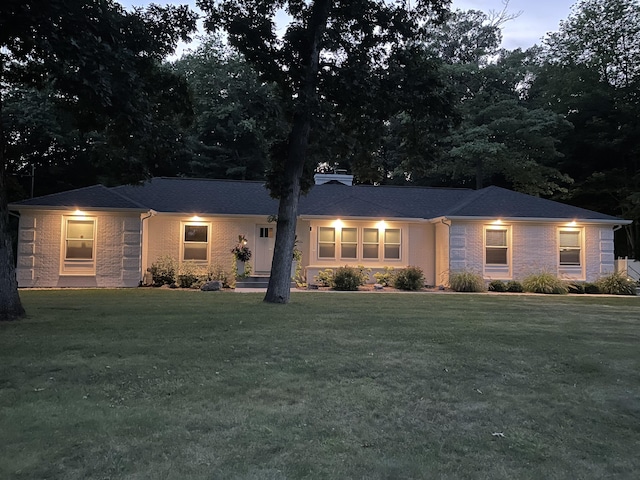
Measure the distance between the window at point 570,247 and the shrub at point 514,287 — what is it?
239 centimetres

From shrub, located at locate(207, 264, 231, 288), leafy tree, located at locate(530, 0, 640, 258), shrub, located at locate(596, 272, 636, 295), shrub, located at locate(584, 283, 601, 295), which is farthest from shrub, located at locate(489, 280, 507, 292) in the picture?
leafy tree, located at locate(530, 0, 640, 258)

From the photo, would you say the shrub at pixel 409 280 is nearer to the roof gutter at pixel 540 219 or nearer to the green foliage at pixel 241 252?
the roof gutter at pixel 540 219

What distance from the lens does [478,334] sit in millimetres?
7309

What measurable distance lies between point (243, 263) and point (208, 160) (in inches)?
593

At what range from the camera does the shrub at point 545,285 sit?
51.5 ft

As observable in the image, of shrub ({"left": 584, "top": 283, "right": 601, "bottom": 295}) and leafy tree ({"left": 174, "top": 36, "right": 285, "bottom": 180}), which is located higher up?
leafy tree ({"left": 174, "top": 36, "right": 285, "bottom": 180})

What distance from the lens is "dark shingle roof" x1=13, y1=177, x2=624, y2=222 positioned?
16141 mm

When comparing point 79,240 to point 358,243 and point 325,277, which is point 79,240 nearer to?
point 325,277

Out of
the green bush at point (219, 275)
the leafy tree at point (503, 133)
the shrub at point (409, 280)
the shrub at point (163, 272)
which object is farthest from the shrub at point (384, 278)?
the leafy tree at point (503, 133)

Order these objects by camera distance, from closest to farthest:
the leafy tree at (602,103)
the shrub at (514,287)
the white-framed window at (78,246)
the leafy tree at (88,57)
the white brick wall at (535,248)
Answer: the leafy tree at (88,57) < the white-framed window at (78,246) < the shrub at (514,287) < the white brick wall at (535,248) < the leafy tree at (602,103)

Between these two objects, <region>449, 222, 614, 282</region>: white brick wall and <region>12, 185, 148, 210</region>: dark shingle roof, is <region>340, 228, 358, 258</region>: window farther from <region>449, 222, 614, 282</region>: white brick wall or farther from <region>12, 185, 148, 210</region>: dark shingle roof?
<region>12, 185, 148, 210</region>: dark shingle roof

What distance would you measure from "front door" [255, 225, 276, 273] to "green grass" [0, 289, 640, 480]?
9.65 metres

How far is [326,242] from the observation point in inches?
688

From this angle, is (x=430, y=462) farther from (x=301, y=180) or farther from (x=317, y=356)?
(x=301, y=180)
